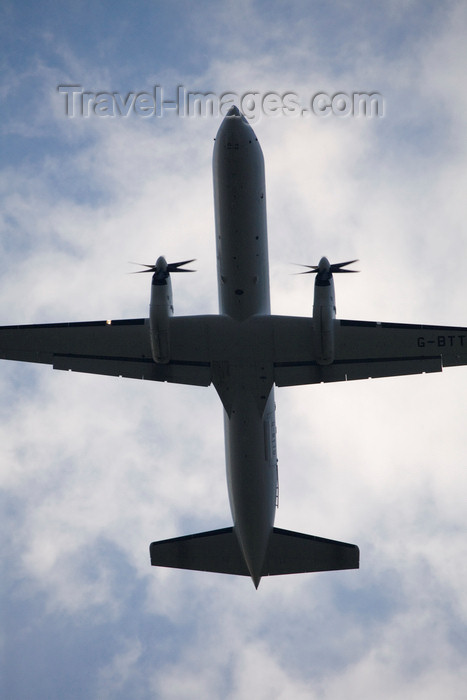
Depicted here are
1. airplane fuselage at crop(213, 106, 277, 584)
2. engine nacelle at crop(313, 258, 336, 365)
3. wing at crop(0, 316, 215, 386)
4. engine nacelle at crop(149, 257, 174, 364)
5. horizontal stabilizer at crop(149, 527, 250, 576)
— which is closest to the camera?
engine nacelle at crop(313, 258, 336, 365)

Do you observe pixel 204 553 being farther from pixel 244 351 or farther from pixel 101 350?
pixel 101 350

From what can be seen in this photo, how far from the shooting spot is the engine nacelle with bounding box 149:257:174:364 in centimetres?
2709

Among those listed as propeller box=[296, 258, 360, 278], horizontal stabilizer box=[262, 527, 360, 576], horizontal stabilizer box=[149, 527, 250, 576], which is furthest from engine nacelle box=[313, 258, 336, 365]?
horizontal stabilizer box=[149, 527, 250, 576]

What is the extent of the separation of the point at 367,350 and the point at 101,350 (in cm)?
1035

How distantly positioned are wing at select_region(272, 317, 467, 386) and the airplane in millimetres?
39

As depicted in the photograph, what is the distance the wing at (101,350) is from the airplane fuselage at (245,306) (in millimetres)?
2150

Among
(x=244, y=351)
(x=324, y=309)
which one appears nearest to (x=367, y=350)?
(x=324, y=309)

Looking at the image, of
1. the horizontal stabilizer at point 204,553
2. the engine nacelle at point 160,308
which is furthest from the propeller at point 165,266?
the horizontal stabilizer at point 204,553

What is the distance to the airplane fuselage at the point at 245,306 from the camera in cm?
2769

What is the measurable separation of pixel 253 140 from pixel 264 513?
1392 centimetres

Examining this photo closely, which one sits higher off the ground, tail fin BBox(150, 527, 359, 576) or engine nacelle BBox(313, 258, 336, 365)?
engine nacelle BBox(313, 258, 336, 365)

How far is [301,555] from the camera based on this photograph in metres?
31.4

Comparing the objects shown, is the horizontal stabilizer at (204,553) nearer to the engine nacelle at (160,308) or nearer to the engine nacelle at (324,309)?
the engine nacelle at (160,308)

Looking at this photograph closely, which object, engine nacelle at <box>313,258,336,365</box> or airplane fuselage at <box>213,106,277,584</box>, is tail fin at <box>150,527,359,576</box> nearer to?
airplane fuselage at <box>213,106,277,584</box>
